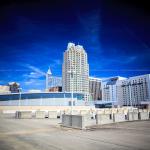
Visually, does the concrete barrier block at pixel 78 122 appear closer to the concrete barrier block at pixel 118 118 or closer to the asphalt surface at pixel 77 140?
the asphalt surface at pixel 77 140

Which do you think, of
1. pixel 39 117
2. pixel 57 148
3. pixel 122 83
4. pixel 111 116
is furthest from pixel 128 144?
pixel 122 83

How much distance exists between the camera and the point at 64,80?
13638cm

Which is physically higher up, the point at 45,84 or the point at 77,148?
the point at 45,84

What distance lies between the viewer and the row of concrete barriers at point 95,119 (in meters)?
19.7

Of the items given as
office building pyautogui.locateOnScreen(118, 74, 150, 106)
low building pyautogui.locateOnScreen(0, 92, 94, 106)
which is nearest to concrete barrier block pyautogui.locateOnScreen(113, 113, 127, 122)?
low building pyautogui.locateOnScreen(0, 92, 94, 106)

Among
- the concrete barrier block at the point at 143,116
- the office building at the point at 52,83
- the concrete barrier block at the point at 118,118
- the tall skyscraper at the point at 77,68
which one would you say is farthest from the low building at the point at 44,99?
the concrete barrier block at the point at 118,118

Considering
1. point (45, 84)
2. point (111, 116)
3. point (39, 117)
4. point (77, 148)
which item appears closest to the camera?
point (77, 148)

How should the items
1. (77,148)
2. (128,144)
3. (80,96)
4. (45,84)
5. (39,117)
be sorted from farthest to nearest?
(45,84), (80,96), (39,117), (128,144), (77,148)

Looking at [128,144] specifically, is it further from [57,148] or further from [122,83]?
[122,83]

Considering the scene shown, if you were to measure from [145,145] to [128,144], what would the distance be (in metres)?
0.88

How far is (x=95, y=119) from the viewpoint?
2342cm

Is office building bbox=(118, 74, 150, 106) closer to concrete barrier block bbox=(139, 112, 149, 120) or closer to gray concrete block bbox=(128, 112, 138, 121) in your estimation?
concrete barrier block bbox=(139, 112, 149, 120)

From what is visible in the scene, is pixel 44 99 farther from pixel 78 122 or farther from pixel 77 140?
pixel 77 140

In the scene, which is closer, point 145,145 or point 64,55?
point 145,145
